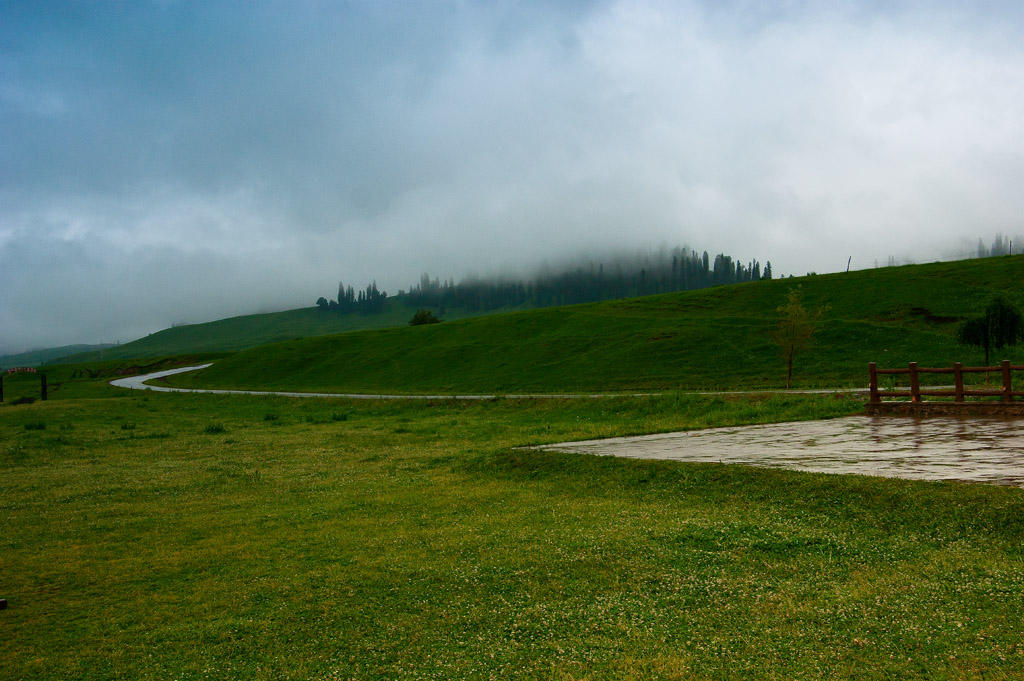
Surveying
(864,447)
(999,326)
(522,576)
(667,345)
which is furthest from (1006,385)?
(667,345)

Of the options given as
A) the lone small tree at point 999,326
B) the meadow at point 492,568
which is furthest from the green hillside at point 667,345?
the meadow at point 492,568

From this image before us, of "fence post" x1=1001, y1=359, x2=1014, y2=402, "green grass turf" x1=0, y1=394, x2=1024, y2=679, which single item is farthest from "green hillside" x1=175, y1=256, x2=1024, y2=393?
"green grass turf" x1=0, y1=394, x2=1024, y2=679

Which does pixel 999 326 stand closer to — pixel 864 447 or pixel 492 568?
pixel 864 447

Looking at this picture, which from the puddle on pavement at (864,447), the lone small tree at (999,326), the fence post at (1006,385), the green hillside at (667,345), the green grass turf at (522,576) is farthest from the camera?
the green hillside at (667,345)

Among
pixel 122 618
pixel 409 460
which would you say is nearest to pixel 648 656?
pixel 122 618

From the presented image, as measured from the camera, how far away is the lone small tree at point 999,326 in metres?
50.1

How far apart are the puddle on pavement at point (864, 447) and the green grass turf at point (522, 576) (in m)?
1.62

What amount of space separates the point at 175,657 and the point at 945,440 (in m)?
20.0

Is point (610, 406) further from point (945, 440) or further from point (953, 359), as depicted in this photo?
point (953, 359)

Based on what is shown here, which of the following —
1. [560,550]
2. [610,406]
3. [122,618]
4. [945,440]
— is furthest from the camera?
[610,406]

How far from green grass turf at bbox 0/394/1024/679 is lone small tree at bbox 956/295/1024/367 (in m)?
47.1

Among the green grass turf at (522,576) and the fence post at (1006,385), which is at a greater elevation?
the fence post at (1006,385)

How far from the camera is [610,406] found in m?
41.6

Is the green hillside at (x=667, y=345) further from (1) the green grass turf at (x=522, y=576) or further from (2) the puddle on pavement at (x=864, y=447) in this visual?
(1) the green grass turf at (x=522, y=576)
